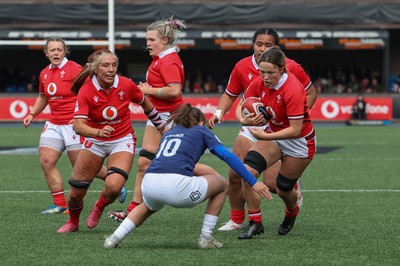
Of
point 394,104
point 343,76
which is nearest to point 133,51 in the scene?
point 343,76

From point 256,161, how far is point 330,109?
23874 millimetres

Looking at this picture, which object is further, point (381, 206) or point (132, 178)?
point (132, 178)

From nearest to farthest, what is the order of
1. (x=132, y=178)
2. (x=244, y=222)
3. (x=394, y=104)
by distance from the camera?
(x=244, y=222) → (x=132, y=178) → (x=394, y=104)

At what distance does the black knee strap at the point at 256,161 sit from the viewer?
8844 millimetres

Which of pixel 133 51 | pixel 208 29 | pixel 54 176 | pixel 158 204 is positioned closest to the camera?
pixel 158 204

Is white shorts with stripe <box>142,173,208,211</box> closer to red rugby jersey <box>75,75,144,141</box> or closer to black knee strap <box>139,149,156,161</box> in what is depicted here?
red rugby jersey <box>75,75,144,141</box>

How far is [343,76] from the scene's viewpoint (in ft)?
124

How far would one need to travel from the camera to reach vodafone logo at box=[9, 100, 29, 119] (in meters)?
32.0

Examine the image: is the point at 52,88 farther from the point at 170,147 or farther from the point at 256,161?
the point at 170,147

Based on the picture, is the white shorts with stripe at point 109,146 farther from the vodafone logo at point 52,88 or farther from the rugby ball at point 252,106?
the vodafone logo at point 52,88

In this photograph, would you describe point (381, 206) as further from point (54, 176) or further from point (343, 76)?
point (343, 76)

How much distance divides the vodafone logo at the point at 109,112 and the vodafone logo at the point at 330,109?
76.8 ft

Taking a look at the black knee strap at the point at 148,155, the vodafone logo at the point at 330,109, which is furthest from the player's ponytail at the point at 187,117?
the vodafone logo at the point at 330,109

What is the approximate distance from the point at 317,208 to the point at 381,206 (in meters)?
0.72
